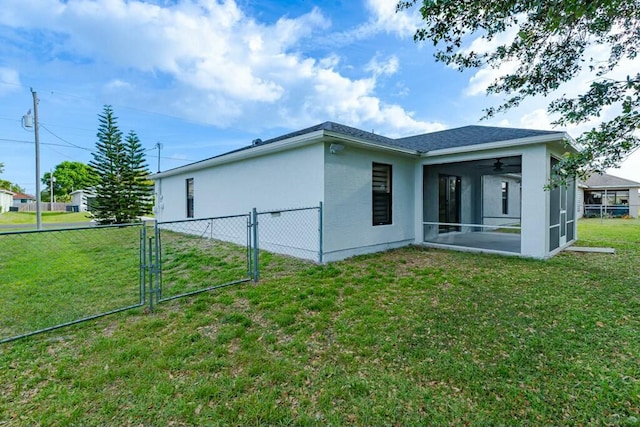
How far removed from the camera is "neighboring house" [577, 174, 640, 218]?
21.4 meters

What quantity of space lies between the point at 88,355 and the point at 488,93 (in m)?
6.69

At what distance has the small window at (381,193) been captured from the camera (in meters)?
Result: 7.32

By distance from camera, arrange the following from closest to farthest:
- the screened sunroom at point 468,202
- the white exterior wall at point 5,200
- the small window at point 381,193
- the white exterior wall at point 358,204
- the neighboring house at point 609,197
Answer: the white exterior wall at point 358,204 → the small window at point 381,193 → the screened sunroom at point 468,202 → the neighboring house at point 609,197 → the white exterior wall at point 5,200

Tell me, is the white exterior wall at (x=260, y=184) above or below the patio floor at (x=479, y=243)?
above

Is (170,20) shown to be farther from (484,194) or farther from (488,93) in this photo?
(484,194)

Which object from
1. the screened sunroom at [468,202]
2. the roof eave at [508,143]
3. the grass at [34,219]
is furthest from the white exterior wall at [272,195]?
the grass at [34,219]

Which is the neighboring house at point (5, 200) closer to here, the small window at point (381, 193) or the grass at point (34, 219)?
the grass at point (34, 219)

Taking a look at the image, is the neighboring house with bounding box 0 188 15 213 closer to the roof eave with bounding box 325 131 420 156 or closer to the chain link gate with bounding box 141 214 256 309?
the chain link gate with bounding box 141 214 256 309

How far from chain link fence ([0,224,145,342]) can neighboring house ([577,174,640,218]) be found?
26.9 meters

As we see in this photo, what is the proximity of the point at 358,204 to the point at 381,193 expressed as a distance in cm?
103

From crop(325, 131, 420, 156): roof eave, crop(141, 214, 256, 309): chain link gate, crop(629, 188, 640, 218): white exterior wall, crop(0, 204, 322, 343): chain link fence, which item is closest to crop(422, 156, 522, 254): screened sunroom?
crop(325, 131, 420, 156): roof eave

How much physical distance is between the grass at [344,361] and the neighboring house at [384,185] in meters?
2.39

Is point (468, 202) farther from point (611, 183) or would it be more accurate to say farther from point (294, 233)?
point (611, 183)

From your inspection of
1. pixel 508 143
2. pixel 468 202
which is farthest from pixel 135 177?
pixel 508 143
